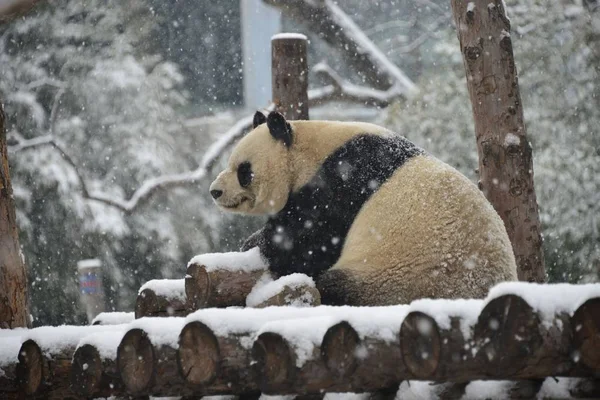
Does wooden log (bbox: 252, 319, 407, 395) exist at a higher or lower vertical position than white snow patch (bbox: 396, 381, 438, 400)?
higher

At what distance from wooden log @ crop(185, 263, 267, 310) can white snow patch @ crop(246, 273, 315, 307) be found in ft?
0.19

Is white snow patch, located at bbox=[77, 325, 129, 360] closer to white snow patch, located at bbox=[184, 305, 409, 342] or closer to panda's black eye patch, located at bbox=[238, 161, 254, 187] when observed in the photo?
white snow patch, located at bbox=[184, 305, 409, 342]

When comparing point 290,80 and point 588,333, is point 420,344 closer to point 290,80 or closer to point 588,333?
point 588,333

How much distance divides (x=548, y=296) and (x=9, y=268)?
2.24m

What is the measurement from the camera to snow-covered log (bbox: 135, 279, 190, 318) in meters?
3.29

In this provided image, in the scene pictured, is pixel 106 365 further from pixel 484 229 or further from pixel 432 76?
pixel 432 76

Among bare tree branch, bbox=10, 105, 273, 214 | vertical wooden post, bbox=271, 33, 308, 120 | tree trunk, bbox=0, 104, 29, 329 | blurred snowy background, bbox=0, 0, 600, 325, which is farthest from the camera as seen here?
bare tree branch, bbox=10, 105, 273, 214

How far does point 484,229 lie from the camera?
2.81 meters

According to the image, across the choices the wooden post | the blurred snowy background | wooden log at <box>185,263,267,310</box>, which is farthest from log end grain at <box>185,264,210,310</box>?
the blurred snowy background

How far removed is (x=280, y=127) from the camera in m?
3.22

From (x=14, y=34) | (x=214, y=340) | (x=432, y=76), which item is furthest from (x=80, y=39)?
(x=214, y=340)

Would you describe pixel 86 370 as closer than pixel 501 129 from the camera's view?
Yes

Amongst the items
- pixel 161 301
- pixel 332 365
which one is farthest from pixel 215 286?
pixel 332 365

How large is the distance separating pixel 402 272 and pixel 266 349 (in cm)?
71
